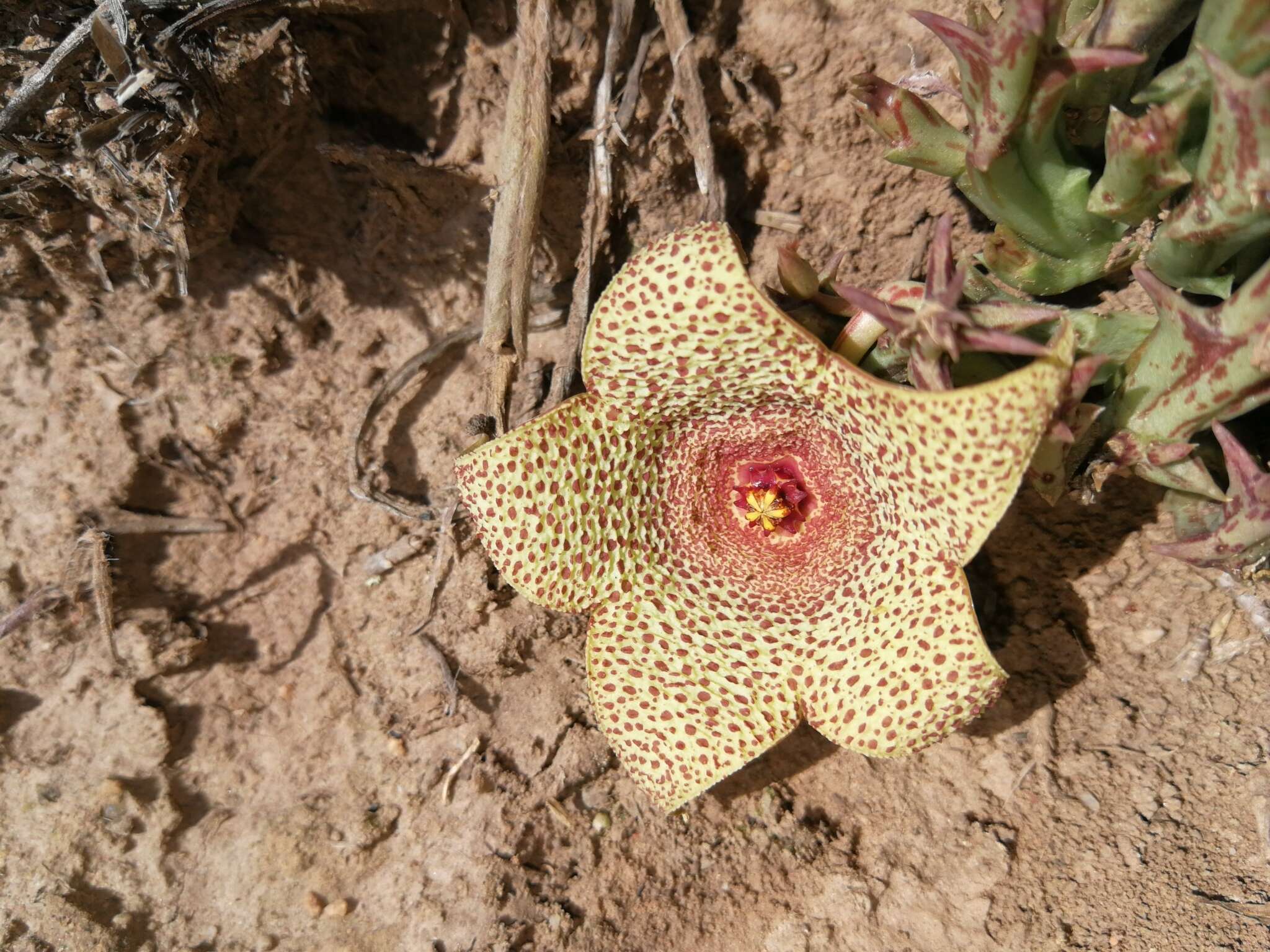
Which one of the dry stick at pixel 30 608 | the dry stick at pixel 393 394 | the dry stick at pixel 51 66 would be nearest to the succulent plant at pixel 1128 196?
the dry stick at pixel 393 394

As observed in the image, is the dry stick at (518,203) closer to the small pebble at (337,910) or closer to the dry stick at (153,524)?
the dry stick at (153,524)

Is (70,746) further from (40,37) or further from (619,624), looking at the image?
(40,37)

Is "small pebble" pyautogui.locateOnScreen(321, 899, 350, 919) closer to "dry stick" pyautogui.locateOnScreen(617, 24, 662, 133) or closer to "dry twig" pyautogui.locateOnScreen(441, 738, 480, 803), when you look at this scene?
"dry twig" pyautogui.locateOnScreen(441, 738, 480, 803)

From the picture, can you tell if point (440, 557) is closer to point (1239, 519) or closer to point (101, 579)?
point (101, 579)

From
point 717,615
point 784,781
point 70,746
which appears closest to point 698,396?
point 717,615

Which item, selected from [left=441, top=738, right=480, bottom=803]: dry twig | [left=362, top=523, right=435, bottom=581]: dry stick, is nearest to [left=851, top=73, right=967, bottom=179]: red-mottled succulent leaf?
[left=362, top=523, right=435, bottom=581]: dry stick

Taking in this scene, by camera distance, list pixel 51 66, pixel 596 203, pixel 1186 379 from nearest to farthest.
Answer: pixel 1186 379 → pixel 51 66 → pixel 596 203

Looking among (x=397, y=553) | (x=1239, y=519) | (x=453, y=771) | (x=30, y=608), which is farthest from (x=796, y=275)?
(x=30, y=608)
